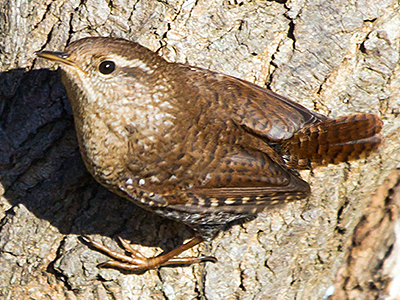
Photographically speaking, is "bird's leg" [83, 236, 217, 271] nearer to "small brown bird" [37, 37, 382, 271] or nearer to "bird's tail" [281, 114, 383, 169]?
"small brown bird" [37, 37, 382, 271]

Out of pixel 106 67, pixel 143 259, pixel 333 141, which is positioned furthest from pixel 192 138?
pixel 143 259

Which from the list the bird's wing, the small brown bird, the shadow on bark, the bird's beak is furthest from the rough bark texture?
the bird's beak

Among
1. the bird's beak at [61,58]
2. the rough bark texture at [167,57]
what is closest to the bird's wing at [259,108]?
the rough bark texture at [167,57]

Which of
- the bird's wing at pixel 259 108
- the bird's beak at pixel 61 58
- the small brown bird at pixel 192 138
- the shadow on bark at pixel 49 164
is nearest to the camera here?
the bird's beak at pixel 61 58

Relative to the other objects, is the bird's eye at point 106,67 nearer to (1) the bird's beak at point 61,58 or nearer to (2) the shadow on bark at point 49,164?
(1) the bird's beak at point 61,58

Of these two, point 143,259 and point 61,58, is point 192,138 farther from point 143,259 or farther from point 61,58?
point 143,259
